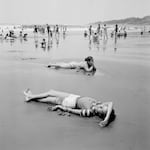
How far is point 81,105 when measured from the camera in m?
4.93

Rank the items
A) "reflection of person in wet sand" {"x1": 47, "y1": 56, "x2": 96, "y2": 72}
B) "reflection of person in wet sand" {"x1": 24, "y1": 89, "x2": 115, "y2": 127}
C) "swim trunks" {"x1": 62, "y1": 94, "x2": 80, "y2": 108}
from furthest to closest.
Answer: "reflection of person in wet sand" {"x1": 47, "y1": 56, "x2": 96, "y2": 72}, "swim trunks" {"x1": 62, "y1": 94, "x2": 80, "y2": 108}, "reflection of person in wet sand" {"x1": 24, "y1": 89, "x2": 115, "y2": 127}

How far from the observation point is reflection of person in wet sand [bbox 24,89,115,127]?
14.9 ft

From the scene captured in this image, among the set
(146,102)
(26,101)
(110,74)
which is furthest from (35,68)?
(146,102)

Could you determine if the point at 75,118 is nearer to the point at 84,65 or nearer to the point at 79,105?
the point at 79,105

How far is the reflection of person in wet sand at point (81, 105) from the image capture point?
14.9ft

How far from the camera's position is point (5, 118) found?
15.4 feet

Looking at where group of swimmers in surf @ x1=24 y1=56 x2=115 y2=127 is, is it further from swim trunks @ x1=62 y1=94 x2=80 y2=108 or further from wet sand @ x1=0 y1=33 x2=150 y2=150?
wet sand @ x1=0 y1=33 x2=150 y2=150

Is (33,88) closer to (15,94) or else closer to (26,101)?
(15,94)

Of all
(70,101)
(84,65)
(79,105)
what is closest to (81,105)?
(79,105)

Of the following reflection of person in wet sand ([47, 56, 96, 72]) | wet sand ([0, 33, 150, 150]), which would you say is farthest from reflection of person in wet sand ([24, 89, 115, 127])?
reflection of person in wet sand ([47, 56, 96, 72])

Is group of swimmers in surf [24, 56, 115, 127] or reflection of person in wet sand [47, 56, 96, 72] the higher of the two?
reflection of person in wet sand [47, 56, 96, 72]

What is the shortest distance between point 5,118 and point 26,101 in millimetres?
1070

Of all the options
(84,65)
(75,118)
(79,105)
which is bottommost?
(75,118)

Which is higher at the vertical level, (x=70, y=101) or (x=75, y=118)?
(x=70, y=101)
